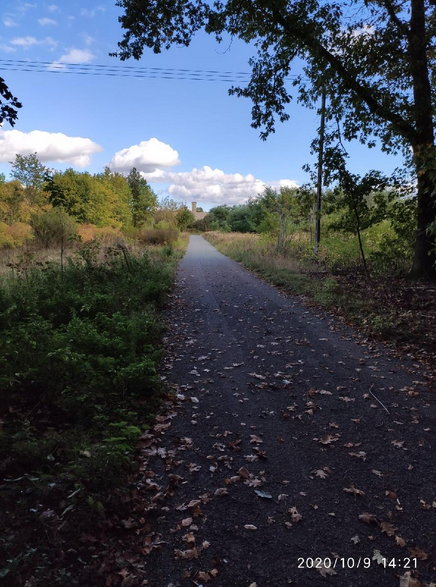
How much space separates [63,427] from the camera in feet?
14.2

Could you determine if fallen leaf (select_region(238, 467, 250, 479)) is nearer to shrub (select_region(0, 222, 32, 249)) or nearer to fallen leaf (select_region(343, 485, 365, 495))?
fallen leaf (select_region(343, 485, 365, 495))

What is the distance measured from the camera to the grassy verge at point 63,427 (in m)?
2.75

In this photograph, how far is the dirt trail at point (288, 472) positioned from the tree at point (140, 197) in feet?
180

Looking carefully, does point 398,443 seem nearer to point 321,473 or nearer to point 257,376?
point 321,473

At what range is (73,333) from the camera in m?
5.97

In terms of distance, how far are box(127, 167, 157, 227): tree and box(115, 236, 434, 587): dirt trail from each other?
55015 mm

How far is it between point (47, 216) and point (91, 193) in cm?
1237

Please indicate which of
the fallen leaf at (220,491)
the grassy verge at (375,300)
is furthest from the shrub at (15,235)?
the fallen leaf at (220,491)

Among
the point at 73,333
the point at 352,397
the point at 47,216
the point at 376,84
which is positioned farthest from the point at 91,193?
the point at 352,397

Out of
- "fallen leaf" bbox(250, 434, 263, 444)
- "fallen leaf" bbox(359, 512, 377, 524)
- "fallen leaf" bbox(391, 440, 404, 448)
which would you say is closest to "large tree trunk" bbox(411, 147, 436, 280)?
"fallen leaf" bbox(391, 440, 404, 448)

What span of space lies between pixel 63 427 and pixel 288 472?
8.66ft

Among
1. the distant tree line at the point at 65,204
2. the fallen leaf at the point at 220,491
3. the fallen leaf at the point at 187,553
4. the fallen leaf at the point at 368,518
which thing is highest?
the distant tree line at the point at 65,204

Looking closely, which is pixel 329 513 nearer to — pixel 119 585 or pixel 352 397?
pixel 119 585

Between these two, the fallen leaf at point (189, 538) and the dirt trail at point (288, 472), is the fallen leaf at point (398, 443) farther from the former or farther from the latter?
the fallen leaf at point (189, 538)
